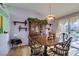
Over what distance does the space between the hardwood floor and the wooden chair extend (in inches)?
15.1

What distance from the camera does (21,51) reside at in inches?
75.0

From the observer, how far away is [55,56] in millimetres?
1949

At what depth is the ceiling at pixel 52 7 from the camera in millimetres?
1874

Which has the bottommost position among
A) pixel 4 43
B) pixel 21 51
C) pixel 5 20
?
pixel 21 51

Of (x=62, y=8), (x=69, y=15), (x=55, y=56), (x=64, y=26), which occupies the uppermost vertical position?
(x=62, y=8)

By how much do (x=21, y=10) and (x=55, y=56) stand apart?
933 millimetres

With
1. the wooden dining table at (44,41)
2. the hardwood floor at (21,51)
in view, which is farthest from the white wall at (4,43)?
the wooden dining table at (44,41)

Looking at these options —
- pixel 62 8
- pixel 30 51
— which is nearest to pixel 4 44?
pixel 30 51

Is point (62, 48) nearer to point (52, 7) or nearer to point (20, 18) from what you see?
point (52, 7)

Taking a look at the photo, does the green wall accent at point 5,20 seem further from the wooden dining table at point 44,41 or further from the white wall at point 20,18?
the wooden dining table at point 44,41

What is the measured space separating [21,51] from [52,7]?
870 mm

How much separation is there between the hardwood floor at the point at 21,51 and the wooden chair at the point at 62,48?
1.26ft

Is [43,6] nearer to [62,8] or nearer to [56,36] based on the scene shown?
[62,8]

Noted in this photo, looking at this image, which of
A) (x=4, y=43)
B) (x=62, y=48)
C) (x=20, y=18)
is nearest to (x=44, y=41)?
(x=62, y=48)
